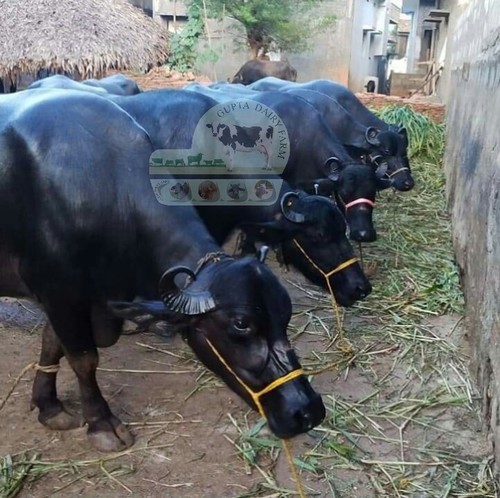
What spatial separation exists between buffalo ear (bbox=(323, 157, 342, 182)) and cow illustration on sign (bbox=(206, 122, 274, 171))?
0.49m

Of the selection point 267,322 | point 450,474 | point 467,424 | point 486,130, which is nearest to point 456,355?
point 467,424

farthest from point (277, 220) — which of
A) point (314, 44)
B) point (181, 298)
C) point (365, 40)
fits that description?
point (365, 40)

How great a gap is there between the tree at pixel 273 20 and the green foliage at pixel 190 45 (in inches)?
14.8

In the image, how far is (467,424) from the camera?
10.7ft

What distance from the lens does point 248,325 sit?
2.25 m

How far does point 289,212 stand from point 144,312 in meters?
1.78

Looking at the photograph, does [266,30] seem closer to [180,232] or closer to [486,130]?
[486,130]

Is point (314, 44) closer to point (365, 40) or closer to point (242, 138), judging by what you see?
point (365, 40)

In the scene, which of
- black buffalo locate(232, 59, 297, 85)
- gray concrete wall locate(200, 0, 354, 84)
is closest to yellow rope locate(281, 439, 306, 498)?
black buffalo locate(232, 59, 297, 85)

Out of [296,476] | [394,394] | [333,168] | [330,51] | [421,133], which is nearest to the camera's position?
[296,476]

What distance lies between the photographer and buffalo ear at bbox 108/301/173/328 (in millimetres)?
2301

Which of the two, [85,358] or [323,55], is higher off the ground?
[323,55]

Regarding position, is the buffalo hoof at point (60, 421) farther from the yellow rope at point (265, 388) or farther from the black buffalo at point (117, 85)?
the black buffalo at point (117, 85)

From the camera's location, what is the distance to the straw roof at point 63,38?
12.3 meters
